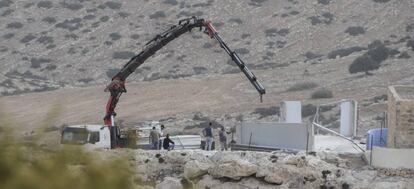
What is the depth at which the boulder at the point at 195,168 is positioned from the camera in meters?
21.5

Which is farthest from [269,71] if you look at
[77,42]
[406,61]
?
[77,42]

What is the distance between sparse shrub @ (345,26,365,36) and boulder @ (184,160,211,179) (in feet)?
143

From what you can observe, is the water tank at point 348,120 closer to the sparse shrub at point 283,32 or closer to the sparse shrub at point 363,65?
the sparse shrub at point 363,65

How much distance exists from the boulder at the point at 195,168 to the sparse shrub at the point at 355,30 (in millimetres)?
43728

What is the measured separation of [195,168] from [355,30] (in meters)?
44.5

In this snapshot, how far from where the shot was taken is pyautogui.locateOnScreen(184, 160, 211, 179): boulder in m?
21.5

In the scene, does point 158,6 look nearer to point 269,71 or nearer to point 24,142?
point 269,71

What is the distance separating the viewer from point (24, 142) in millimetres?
4012

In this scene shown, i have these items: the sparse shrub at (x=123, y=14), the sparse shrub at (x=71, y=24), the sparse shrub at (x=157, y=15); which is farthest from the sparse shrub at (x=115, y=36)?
the sparse shrub at (x=71, y=24)

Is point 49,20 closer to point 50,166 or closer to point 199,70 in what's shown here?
point 199,70

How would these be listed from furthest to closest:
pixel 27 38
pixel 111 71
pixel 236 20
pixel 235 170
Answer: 1. pixel 27 38
2. pixel 236 20
3. pixel 111 71
4. pixel 235 170

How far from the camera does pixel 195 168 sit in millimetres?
21734

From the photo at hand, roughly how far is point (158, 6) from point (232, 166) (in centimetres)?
5593

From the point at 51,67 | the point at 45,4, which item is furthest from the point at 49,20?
the point at 51,67
